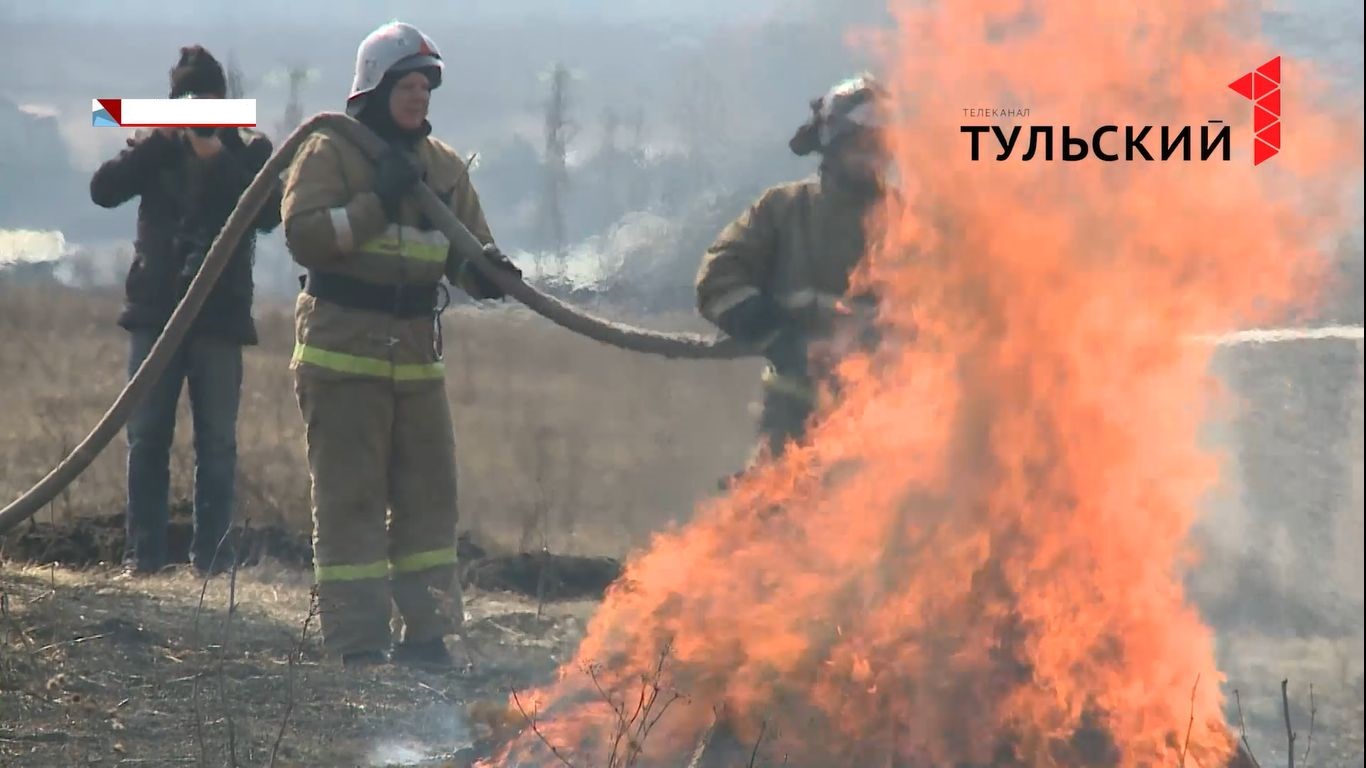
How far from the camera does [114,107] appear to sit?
303 inches

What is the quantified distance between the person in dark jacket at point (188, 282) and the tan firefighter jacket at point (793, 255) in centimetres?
211

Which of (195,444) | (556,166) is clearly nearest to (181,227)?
(195,444)

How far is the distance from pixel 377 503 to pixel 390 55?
1.48m

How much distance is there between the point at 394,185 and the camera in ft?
18.6

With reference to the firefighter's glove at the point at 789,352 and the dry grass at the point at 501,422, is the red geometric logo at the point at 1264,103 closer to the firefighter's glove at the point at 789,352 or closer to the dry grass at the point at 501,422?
the firefighter's glove at the point at 789,352

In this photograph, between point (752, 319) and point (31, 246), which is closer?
point (752, 319)

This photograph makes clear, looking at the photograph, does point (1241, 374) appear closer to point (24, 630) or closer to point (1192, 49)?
point (1192, 49)

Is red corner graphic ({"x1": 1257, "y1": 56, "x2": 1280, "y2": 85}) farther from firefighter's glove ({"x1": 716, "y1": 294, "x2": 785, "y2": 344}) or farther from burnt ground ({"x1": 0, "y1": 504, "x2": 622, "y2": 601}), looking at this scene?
burnt ground ({"x1": 0, "y1": 504, "x2": 622, "y2": 601})

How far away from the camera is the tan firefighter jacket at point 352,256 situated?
562cm

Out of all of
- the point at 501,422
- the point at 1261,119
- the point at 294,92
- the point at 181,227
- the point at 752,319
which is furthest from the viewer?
the point at 501,422

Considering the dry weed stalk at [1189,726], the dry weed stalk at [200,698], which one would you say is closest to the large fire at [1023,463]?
the dry weed stalk at [1189,726]

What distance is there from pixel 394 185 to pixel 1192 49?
2534 mm

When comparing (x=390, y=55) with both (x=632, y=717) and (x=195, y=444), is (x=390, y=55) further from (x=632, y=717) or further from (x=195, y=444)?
(x=632, y=717)

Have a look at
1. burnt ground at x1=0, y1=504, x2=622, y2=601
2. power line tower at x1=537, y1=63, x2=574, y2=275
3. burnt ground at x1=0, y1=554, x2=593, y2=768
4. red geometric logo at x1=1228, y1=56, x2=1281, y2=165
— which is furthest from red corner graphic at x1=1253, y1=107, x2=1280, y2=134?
burnt ground at x1=0, y1=504, x2=622, y2=601
